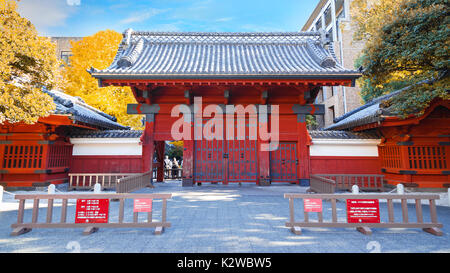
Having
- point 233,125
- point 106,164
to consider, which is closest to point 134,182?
point 106,164

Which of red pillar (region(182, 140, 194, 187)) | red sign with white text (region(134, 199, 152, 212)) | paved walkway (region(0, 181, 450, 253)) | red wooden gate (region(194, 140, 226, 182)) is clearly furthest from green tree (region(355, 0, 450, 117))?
red sign with white text (region(134, 199, 152, 212))

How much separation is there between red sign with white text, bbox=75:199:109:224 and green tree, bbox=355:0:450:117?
8661 millimetres

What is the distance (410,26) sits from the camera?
6141 mm

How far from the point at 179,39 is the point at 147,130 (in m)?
6.10

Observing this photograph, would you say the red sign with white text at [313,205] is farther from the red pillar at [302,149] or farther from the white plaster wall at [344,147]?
the white plaster wall at [344,147]

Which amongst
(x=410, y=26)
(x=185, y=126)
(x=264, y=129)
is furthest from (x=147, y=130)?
(x=410, y=26)

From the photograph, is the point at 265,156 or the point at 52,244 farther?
the point at 265,156

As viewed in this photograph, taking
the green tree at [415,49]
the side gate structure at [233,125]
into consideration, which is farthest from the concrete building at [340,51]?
the green tree at [415,49]

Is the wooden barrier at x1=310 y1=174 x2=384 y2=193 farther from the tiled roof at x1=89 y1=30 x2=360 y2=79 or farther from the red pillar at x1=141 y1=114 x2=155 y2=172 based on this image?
the red pillar at x1=141 y1=114 x2=155 y2=172

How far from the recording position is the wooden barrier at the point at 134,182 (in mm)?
6039

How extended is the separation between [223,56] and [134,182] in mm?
7448

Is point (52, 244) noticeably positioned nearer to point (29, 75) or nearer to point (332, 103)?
point (29, 75)

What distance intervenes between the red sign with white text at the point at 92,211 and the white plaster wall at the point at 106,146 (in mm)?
5544
